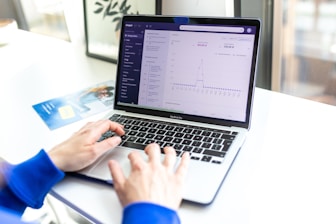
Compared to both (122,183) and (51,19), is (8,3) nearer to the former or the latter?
(51,19)

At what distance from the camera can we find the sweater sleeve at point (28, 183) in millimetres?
637

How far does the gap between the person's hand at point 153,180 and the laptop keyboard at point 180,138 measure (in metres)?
0.06

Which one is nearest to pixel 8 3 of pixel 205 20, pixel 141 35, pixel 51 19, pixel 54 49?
pixel 51 19

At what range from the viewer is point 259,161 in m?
0.70

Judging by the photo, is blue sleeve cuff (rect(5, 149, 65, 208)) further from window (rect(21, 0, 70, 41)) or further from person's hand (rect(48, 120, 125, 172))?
window (rect(21, 0, 70, 41))

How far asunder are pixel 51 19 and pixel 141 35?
1242mm

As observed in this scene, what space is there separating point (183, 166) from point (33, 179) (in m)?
0.28

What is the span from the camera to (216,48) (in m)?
0.78

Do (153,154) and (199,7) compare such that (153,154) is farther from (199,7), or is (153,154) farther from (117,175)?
(199,7)

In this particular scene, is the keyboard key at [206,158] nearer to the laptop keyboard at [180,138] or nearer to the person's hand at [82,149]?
the laptop keyboard at [180,138]

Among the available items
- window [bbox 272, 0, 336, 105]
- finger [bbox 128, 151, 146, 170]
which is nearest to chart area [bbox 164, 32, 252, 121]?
finger [bbox 128, 151, 146, 170]

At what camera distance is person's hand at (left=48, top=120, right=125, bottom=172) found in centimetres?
67

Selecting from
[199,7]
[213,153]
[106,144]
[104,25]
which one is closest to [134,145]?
[106,144]

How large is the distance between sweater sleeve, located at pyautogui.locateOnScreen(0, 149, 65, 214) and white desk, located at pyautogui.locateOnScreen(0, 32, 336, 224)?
0.03 metres
